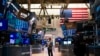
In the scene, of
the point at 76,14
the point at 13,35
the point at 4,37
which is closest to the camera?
the point at 4,37

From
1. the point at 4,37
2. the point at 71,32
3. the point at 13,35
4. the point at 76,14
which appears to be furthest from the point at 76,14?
the point at 4,37

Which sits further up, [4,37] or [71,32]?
[4,37]

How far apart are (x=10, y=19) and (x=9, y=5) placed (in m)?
0.89

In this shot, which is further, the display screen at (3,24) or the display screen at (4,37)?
the display screen at (4,37)

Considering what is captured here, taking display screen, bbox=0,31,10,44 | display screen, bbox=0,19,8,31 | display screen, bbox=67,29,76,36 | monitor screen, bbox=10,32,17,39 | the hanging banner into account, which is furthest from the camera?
the hanging banner

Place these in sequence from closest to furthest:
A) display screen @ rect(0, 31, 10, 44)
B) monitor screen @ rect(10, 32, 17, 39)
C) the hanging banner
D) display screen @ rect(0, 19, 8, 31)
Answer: display screen @ rect(0, 19, 8, 31), display screen @ rect(0, 31, 10, 44), monitor screen @ rect(10, 32, 17, 39), the hanging banner

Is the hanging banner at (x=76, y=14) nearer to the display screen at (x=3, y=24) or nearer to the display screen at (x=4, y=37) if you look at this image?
the display screen at (x=4, y=37)

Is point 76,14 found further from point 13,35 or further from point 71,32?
point 13,35

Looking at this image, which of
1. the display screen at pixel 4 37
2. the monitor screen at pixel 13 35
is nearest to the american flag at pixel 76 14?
the monitor screen at pixel 13 35

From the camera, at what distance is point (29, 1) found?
86.8ft

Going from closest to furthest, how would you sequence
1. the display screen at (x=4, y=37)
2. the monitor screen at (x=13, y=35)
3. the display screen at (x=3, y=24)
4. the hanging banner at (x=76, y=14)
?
the display screen at (x=3, y=24)
the display screen at (x=4, y=37)
the monitor screen at (x=13, y=35)
the hanging banner at (x=76, y=14)

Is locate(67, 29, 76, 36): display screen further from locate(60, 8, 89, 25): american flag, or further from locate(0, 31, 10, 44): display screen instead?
locate(0, 31, 10, 44): display screen

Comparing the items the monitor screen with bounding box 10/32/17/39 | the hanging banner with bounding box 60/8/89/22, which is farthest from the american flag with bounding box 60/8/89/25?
the monitor screen with bounding box 10/32/17/39

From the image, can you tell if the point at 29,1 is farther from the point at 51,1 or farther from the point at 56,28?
the point at 56,28
